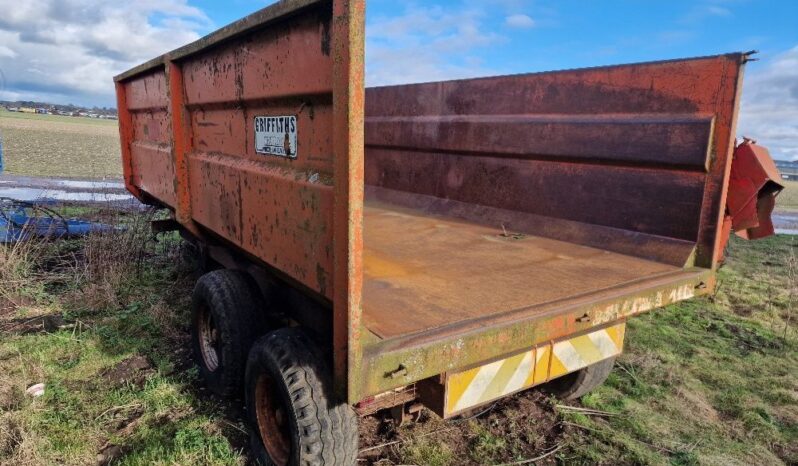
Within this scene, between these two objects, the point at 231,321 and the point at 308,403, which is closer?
the point at 308,403

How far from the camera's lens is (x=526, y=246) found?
2.84 meters

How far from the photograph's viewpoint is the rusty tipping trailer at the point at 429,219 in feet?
5.26

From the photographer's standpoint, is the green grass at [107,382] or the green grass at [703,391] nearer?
the green grass at [107,382]

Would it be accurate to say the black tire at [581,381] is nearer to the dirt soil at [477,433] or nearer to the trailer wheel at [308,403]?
the dirt soil at [477,433]

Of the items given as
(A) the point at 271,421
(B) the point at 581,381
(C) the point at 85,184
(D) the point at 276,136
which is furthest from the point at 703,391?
(C) the point at 85,184

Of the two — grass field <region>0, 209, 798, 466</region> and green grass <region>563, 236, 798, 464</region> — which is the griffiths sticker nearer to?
grass field <region>0, 209, 798, 466</region>

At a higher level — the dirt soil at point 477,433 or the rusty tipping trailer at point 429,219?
the rusty tipping trailer at point 429,219

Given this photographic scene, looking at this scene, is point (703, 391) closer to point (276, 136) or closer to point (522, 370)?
point (522, 370)

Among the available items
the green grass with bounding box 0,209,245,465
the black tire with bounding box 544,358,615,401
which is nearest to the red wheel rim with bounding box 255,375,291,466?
the green grass with bounding box 0,209,245,465

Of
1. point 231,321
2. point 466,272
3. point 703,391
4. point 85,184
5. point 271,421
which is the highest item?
point 466,272

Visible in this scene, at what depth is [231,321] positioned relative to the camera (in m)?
2.63

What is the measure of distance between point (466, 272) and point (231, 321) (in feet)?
4.13

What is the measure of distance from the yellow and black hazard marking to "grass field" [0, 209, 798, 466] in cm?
71

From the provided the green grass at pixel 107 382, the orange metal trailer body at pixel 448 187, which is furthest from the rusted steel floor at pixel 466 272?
the green grass at pixel 107 382
